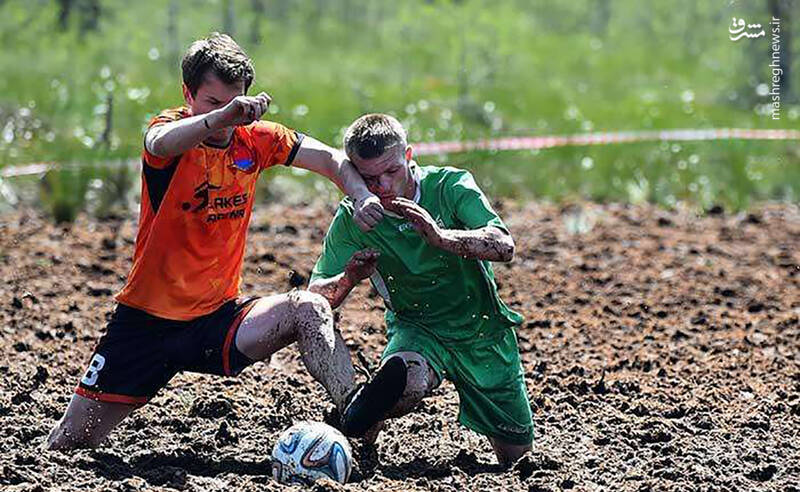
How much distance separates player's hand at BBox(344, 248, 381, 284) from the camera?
555 centimetres

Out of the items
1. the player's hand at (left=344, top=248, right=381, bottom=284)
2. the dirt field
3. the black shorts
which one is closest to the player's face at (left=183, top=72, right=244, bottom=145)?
the player's hand at (left=344, top=248, right=381, bottom=284)

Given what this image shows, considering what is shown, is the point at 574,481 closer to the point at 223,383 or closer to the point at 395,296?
the point at 395,296

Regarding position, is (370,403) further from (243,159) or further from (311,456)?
(243,159)

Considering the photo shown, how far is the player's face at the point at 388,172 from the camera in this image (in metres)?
5.53

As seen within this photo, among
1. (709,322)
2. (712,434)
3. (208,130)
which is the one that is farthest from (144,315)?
(709,322)

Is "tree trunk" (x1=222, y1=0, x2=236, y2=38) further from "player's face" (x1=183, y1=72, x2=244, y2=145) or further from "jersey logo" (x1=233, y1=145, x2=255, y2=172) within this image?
"player's face" (x1=183, y1=72, x2=244, y2=145)

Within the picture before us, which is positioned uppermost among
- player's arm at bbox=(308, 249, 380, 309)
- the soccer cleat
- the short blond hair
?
the short blond hair

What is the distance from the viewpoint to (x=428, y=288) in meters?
5.92

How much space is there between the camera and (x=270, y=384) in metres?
7.14

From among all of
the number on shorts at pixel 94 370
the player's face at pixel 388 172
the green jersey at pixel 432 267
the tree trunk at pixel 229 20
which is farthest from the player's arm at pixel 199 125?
the tree trunk at pixel 229 20

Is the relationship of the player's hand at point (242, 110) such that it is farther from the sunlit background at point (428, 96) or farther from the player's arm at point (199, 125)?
the sunlit background at point (428, 96)

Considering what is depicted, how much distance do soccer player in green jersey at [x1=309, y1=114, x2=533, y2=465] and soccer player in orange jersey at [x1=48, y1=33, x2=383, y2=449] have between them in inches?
5.5

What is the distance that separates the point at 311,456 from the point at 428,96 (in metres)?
11.5

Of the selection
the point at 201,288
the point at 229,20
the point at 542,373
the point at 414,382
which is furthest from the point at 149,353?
the point at 229,20
